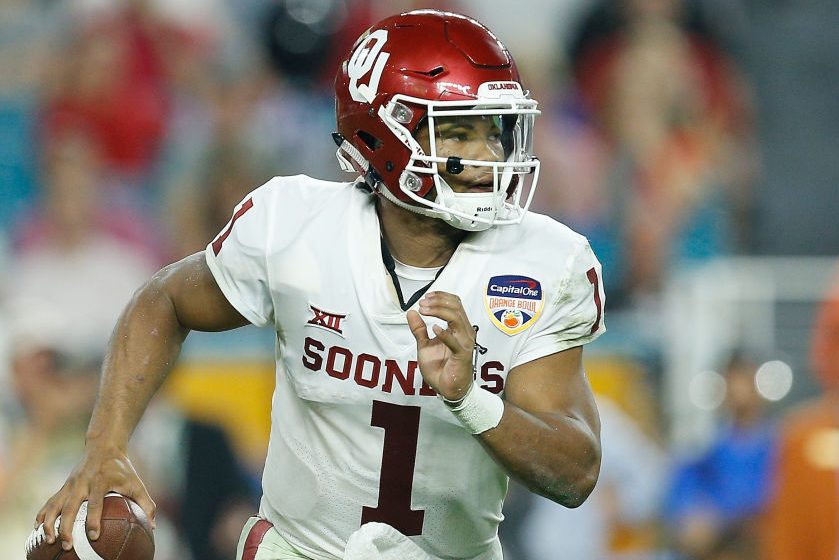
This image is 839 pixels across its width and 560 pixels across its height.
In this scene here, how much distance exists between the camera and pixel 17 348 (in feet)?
17.7

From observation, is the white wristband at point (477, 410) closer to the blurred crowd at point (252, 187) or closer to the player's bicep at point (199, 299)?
the player's bicep at point (199, 299)

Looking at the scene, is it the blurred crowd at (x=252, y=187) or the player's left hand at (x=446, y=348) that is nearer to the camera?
the player's left hand at (x=446, y=348)

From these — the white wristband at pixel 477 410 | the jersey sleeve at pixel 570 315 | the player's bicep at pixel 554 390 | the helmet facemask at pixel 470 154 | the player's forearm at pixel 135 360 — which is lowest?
the player's forearm at pixel 135 360

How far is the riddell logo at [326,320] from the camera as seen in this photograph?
286 centimetres

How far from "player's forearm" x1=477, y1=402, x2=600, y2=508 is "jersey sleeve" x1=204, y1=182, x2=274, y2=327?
65 cm

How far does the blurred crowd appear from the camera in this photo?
17.5ft

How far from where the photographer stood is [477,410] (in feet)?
8.23

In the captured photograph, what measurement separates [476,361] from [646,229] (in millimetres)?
4252

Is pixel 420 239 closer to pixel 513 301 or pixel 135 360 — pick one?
pixel 513 301

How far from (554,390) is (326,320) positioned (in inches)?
20.0

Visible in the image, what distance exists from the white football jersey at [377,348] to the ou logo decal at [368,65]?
28 cm

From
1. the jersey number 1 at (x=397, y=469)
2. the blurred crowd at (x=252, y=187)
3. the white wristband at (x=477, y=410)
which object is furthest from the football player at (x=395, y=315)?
the blurred crowd at (x=252, y=187)

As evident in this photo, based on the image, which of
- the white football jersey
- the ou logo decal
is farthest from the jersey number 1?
the ou logo decal

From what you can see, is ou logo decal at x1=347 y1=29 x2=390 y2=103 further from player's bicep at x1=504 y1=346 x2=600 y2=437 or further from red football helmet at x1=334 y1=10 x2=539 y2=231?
player's bicep at x1=504 y1=346 x2=600 y2=437
